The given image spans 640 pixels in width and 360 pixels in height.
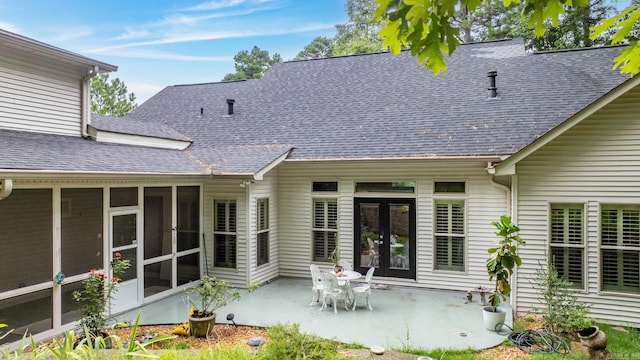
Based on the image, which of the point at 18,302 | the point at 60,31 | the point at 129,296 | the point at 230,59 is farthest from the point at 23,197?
the point at 230,59

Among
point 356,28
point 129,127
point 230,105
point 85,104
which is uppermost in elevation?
point 356,28

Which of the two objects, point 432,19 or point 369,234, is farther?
point 369,234

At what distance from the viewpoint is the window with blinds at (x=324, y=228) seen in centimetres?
1005

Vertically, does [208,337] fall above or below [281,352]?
below

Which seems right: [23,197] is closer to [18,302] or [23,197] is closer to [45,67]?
[18,302]

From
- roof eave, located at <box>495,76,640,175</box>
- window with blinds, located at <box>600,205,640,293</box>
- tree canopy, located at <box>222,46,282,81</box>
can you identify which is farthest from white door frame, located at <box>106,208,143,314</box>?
tree canopy, located at <box>222,46,282,81</box>

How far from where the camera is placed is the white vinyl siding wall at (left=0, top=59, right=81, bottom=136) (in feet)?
23.0

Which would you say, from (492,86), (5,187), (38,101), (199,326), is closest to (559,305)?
(199,326)

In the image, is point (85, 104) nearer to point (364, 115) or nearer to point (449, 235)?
point (364, 115)

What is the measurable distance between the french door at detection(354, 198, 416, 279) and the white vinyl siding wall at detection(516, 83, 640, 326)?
101 inches

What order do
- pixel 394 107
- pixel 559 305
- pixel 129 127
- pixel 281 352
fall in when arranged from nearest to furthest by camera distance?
1. pixel 281 352
2. pixel 559 305
3. pixel 129 127
4. pixel 394 107

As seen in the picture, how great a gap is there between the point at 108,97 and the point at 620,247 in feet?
86.1

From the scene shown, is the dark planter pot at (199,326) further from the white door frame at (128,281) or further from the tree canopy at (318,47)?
the tree canopy at (318,47)

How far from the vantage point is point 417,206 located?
30.5 feet
